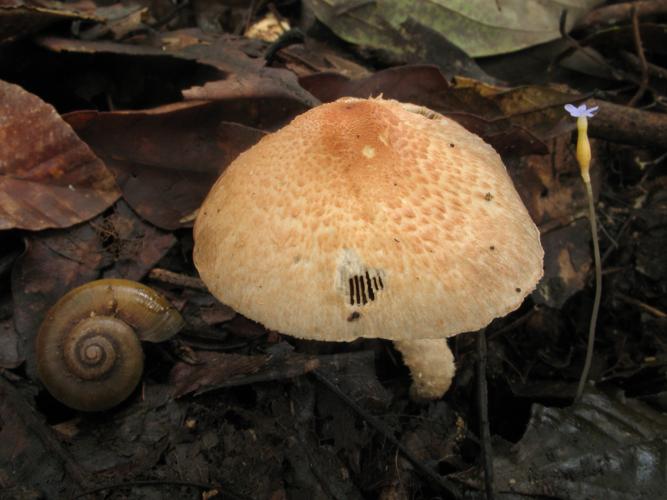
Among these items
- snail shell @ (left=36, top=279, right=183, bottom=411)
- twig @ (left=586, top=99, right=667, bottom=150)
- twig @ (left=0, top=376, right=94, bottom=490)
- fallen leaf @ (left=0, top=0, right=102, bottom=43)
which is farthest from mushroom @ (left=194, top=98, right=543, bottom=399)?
fallen leaf @ (left=0, top=0, right=102, bottom=43)

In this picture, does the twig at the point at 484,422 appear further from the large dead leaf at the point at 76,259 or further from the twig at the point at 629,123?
the large dead leaf at the point at 76,259

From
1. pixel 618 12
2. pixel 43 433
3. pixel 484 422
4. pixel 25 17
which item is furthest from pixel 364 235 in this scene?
pixel 618 12

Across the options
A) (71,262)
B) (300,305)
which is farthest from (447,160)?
(71,262)

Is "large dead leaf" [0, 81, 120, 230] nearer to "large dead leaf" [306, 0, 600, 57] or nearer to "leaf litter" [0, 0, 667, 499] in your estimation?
"leaf litter" [0, 0, 667, 499]

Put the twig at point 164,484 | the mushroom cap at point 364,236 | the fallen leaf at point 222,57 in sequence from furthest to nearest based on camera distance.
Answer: the fallen leaf at point 222,57 < the twig at point 164,484 < the mushroom cap at point 364,236

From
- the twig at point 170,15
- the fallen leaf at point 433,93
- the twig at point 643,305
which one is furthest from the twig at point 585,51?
the twig at point 170,15

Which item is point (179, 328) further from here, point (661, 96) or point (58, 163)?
point (661, 96)

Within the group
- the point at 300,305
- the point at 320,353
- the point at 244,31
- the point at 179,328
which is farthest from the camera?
the point at 244,31
